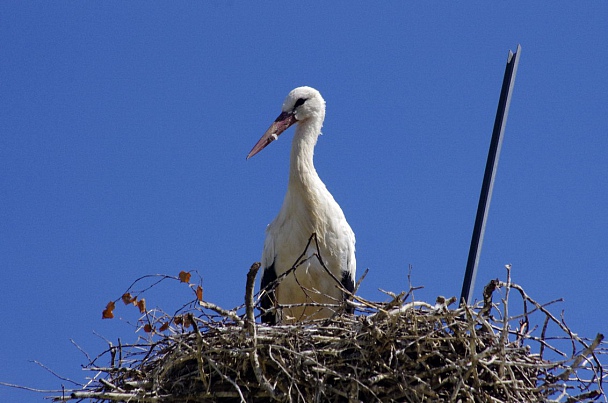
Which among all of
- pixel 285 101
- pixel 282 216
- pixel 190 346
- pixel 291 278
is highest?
pixel 285 101

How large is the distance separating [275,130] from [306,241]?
0.79m

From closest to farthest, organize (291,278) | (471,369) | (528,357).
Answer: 1. (471,369)
2. (528,357)
3. (291,278)

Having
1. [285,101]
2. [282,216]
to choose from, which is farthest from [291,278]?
[285,101]

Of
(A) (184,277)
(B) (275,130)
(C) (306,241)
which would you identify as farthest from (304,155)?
(A) (184,277)

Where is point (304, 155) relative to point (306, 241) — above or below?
above

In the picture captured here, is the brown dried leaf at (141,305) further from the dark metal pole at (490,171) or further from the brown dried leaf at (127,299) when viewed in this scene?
the dark metal pole at (490,171)

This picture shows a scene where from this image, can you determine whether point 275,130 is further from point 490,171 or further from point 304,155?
point 490,171

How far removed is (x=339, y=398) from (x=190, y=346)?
0.66m

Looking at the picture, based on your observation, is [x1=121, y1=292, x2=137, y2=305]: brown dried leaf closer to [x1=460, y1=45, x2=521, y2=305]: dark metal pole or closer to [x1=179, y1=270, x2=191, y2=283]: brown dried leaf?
[x1=179, y1=270, x2=191, y2=283]: brown dried leaf

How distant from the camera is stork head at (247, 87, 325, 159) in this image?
665 cm

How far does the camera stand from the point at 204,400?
4586 mm

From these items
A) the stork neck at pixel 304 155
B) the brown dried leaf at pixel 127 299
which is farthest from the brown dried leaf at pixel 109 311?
the stork neck at pixel 304 155

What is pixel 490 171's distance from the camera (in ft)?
16.7

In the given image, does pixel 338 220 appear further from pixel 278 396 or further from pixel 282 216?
pixel 278 396
